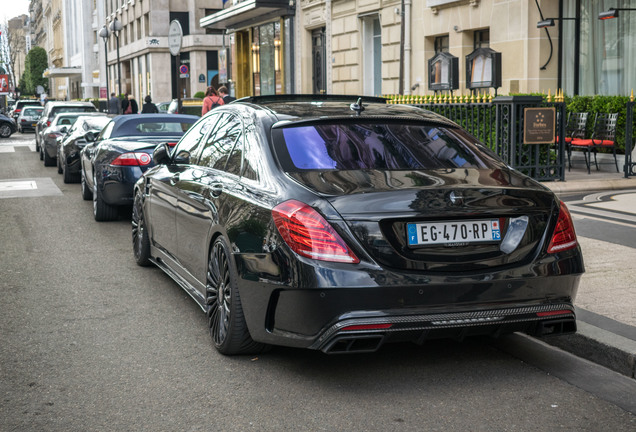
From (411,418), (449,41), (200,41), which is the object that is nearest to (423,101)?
(449,41)

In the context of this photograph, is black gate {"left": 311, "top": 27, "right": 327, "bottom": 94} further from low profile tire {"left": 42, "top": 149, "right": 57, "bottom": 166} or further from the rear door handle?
the rear door handle

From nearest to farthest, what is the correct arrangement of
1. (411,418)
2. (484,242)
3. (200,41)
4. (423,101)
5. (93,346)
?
(411,418) < (484,242) < (93,346) < (423,101) < (200,41)

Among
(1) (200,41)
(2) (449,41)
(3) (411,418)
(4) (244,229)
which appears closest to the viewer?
(3) (411,418)

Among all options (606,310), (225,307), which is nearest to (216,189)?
(225,307)

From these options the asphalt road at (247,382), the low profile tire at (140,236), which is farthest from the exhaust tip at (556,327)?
the low profile tire at (140,236)

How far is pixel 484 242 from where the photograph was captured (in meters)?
4.48

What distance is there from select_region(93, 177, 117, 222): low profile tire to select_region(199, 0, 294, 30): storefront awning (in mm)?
20281

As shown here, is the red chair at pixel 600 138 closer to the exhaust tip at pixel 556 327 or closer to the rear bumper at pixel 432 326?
the exhaust tip at pixel 556 327

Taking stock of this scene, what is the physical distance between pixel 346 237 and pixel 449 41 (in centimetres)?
1840

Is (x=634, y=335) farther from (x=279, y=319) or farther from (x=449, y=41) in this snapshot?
(x=449, y=41)

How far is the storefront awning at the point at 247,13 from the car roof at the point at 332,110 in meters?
25.4

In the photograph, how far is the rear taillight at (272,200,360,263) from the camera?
4312mm

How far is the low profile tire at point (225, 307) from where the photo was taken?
4922 millimetres

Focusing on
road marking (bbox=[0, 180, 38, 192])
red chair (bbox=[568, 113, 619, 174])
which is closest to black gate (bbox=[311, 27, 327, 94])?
road marking (bbox=[0, 180, 38, 192])
